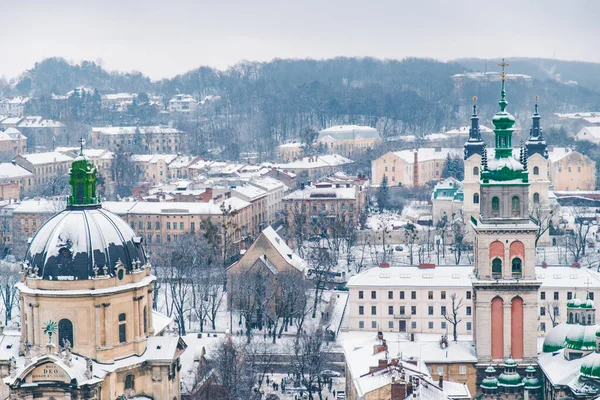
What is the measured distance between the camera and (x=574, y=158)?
14875cm

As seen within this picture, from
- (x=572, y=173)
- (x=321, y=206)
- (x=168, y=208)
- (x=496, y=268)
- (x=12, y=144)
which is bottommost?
(x=321, y=206)

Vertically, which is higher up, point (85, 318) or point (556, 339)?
point (85, 318)

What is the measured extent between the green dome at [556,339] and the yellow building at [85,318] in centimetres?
1944

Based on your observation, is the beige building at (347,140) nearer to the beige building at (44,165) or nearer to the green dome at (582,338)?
the beige building at (44,165)

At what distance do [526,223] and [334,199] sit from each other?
58.0 metres

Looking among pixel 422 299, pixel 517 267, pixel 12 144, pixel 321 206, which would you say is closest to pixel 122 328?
pixel 517 267

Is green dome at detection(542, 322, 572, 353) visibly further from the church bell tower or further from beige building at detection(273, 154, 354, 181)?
beige building at detection(273, 154, 354, 181)

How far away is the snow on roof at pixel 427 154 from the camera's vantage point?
504 feet

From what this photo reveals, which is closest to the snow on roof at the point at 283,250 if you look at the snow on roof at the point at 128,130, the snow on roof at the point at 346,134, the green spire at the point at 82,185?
the green spire at the point at 82,185

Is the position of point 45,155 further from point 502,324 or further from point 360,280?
point 502,324

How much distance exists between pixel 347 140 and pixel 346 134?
3433 mm

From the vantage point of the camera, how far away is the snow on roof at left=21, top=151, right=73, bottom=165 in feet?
515

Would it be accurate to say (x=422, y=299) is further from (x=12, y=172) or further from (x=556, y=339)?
(x=12, y=172)

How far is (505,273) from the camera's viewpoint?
6312cm
